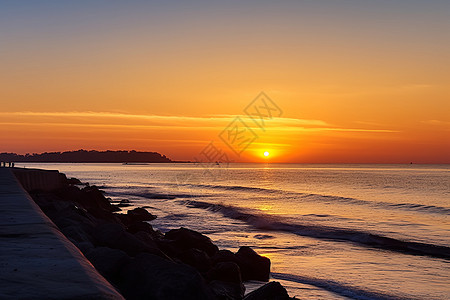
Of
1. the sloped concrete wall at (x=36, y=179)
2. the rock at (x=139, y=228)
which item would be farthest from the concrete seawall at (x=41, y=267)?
the sloped concrete wall at (x=36, y=179)

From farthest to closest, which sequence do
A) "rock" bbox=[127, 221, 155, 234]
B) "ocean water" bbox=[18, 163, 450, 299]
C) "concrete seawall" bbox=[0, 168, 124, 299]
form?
1. "rock" bbox=[127, 221, 155, 234]
2. "ocean water" bbox=[18, 163, 450, 299]
3. "concrete seawall" bbox=[0, 168, 124, 299]

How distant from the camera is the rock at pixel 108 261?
6.27 metres

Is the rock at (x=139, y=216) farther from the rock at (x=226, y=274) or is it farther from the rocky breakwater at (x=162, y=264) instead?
the rock at (x=226, y=274)

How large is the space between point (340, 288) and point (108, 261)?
20.1 feet

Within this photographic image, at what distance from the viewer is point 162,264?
6.04 metres

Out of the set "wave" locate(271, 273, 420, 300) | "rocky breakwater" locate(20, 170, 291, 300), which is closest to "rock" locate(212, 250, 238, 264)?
"rocky breakwater" locate(20, 170, 291, 300)

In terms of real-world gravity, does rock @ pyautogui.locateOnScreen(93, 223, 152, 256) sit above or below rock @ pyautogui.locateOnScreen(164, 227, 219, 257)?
above

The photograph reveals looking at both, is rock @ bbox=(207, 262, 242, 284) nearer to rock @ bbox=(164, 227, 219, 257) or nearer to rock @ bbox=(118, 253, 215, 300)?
rock @ bbox=(164, 227, 219, 257)

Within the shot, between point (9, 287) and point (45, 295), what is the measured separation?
34cm

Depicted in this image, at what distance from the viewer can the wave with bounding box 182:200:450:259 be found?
16547mm

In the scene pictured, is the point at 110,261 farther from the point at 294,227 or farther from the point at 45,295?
the point at 294,227

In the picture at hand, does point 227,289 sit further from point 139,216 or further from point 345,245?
point 139,216

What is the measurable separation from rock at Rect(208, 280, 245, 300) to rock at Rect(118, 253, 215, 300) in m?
2.20

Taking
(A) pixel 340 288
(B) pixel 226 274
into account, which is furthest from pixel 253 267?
(B) pixel 226 274
